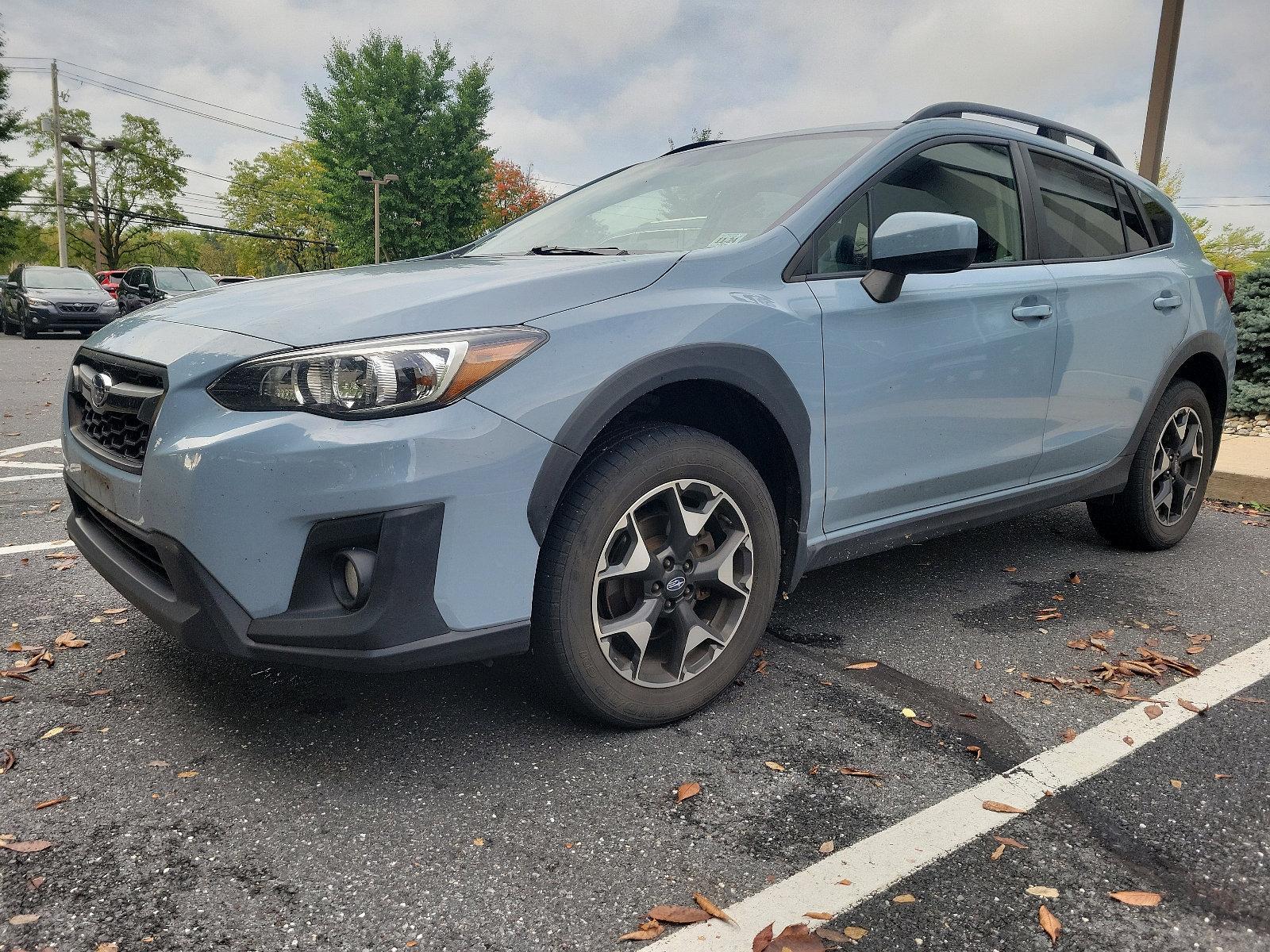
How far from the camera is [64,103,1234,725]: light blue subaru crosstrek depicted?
6.59 feet

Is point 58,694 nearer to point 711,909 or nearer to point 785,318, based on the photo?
point 711,909

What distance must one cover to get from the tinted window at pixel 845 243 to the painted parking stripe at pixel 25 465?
498cm

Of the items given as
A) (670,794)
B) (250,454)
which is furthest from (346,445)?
(670,794)

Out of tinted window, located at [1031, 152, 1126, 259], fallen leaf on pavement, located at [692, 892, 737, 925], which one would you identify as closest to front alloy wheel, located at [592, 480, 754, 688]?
fallen leaf on pavement, located at [692, 892, 737, 925]

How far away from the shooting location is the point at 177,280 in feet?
69.9

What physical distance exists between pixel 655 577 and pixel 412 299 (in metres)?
0.88

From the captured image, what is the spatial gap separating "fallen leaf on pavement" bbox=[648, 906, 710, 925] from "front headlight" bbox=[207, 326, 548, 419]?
3.55 ft

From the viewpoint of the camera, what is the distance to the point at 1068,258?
3.59 meters

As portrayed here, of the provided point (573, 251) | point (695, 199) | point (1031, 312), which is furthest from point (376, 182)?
point (1031, 312)

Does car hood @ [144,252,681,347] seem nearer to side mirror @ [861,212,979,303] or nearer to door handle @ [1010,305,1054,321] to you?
side mirror @ [861,212,979,303]

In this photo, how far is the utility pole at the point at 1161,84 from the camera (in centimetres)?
789

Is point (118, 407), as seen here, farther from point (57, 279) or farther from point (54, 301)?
point (57, 279)

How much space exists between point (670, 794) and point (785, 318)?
1.26 meters

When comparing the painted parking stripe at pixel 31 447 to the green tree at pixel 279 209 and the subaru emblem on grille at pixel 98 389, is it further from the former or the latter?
the green tree at pixel 279 209
